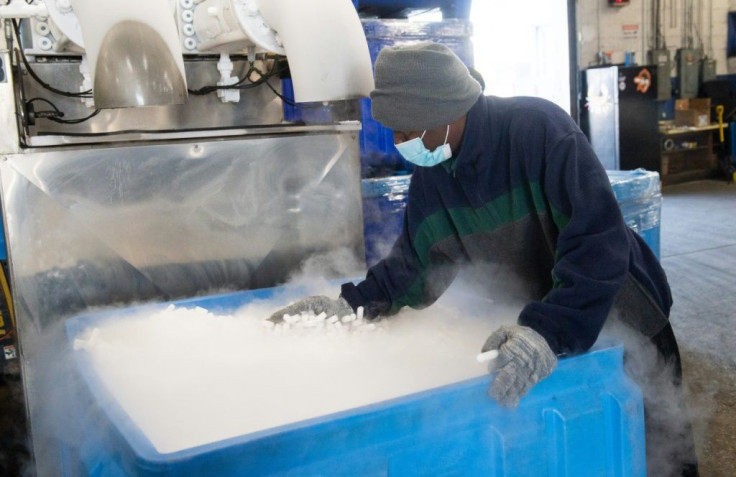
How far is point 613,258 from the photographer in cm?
111

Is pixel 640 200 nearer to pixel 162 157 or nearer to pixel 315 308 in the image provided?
pixel 315 308

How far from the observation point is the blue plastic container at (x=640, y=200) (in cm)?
245

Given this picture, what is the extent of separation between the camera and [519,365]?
3.26 feet

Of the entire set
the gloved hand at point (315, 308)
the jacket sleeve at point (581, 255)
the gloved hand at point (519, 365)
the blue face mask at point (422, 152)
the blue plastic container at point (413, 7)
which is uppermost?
the blue plastic container at point (413, 7)

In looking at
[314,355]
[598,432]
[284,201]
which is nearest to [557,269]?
[598,432]

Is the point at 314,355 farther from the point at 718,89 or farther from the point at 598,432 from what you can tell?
the point at 718,89

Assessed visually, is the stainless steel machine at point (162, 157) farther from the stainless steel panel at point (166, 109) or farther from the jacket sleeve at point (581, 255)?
the jacket sleeve at point (581, 255)

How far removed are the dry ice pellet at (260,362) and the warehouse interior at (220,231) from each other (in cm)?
1

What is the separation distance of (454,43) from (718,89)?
6.19m

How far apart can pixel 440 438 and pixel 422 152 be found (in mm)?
567

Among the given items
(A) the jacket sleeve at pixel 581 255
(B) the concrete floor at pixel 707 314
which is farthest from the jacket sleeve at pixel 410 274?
(B) the concrete floor at pixel 707 314

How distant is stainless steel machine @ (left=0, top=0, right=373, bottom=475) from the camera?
139cm

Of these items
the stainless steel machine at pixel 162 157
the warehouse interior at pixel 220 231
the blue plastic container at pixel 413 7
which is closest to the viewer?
the warehouse interior at pixel 220 231

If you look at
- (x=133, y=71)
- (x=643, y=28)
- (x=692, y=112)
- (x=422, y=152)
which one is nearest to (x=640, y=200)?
(x=422, y=152)
